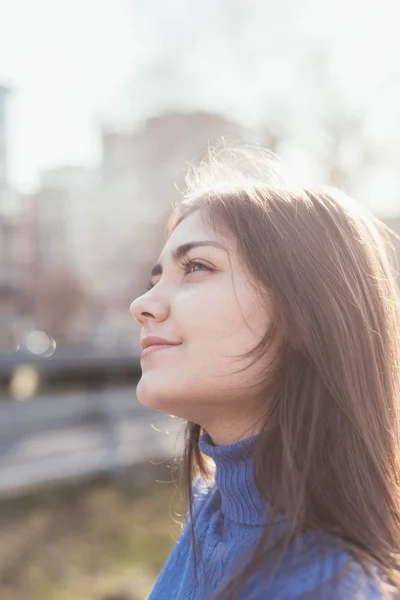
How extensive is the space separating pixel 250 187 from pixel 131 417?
7.52 metres

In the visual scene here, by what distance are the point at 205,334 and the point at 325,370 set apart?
9.8 inches

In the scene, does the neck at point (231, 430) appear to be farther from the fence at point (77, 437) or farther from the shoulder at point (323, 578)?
the fence at point (77, 437)

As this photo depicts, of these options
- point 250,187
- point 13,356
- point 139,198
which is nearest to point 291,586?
point 250,187

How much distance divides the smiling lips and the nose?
4 cm

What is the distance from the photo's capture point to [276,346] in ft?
4.68

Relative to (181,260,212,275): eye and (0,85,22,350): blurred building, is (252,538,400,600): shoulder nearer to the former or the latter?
(181,260,212,275): eye

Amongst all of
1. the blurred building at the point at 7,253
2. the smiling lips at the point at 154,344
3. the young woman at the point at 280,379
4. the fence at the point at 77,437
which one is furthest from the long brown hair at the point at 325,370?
the blurred building at the point at 7,253

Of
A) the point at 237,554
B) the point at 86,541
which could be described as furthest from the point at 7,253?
the point at 237,554

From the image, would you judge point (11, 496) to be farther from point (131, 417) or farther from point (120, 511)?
point (131, 417)

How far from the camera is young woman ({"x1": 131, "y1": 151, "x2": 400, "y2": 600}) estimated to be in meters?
1.25

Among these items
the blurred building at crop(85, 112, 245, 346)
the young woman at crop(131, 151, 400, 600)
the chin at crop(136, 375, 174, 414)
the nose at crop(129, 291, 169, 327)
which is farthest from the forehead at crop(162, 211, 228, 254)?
the blurred building at crop(85, 112, 245, 346)

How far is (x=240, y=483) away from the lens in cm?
141

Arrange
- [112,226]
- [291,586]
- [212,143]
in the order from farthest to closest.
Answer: [112,226] < [212,143] < [291,586]

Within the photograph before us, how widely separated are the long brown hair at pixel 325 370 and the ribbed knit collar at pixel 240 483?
3 centimetres
